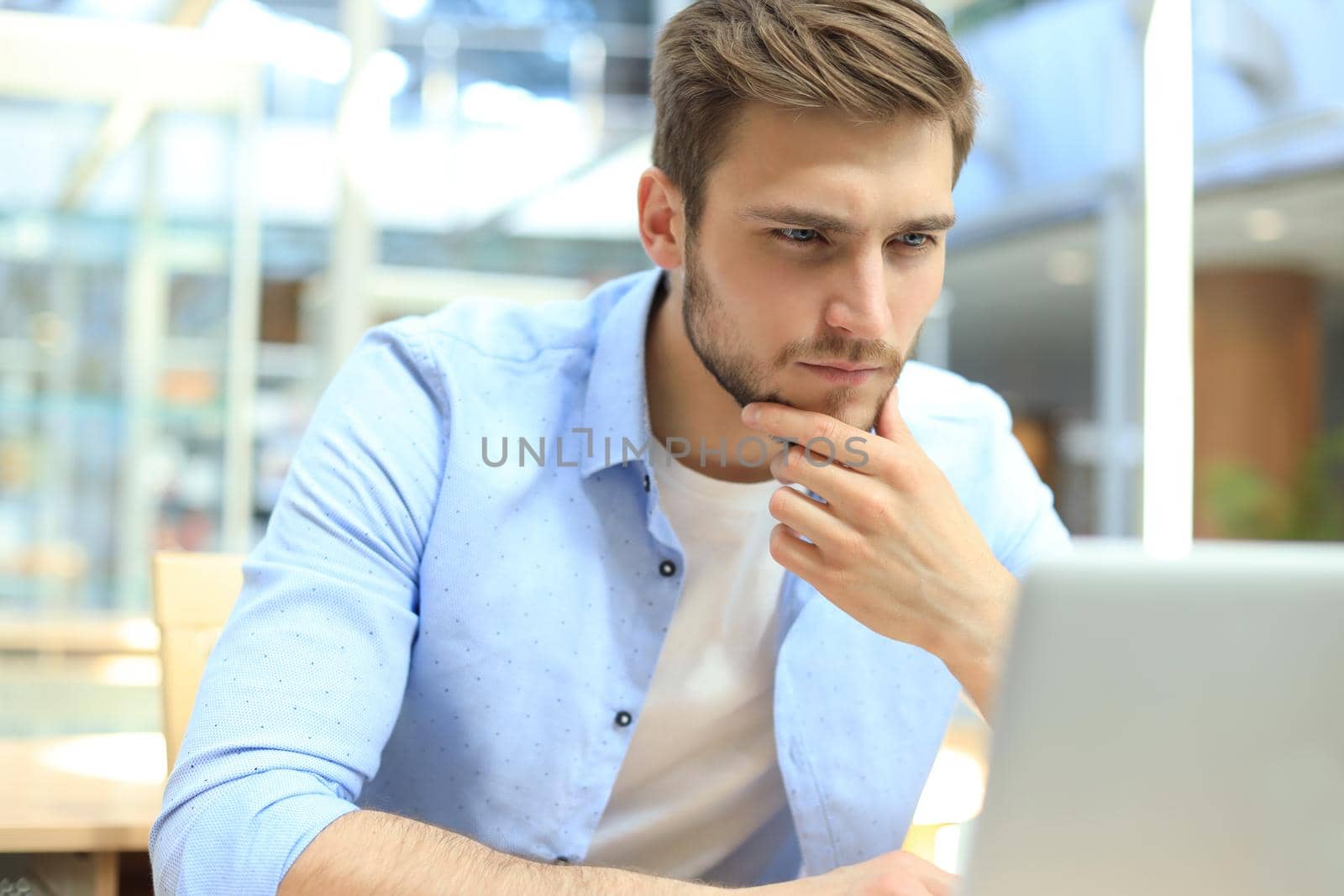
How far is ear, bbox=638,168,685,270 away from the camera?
139 centimetres

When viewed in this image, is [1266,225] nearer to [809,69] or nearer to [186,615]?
[809,69]

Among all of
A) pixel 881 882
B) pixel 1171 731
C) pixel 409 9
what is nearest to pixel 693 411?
pixel 881 882

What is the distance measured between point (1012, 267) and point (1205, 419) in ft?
4.70

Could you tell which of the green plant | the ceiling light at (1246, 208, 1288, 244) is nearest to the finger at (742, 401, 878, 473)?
the ceiling light at (1246, 208, 1288, 244)

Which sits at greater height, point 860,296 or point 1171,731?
point 860,296

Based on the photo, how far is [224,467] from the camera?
396 centimetres

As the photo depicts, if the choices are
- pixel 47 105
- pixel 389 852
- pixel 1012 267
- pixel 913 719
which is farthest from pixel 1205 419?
pixel 389 852

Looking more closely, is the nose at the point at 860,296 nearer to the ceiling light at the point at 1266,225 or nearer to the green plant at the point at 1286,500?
the ceiling light at the point at 1266,225

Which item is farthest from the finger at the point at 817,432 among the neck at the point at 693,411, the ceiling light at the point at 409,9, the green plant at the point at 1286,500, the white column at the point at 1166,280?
the green plant at the point at 1286,500

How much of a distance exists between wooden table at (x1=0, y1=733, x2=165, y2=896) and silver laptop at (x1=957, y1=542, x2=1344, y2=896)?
3.05 feet

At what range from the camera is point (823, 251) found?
4.00 ft

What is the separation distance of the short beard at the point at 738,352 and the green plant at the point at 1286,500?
578cm

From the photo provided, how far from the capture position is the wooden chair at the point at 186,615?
5.00ft

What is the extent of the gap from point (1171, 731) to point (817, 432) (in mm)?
678
